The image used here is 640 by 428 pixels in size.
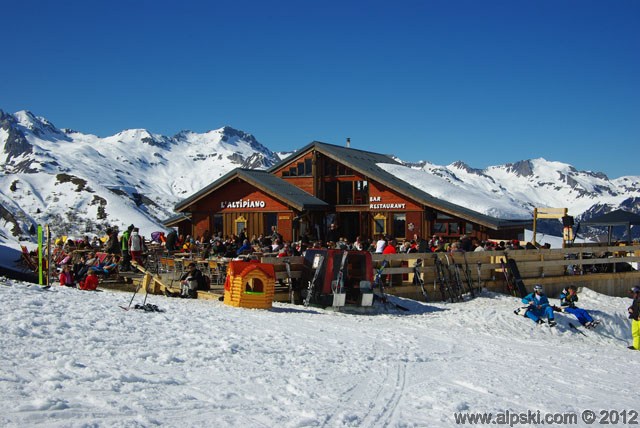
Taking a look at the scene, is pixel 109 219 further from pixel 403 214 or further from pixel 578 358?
pixel 578 358

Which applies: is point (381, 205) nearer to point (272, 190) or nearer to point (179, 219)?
point (272, 190)

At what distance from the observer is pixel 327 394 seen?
282 inches

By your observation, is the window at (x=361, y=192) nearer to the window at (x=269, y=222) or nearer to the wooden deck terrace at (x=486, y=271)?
the window at (x=269, y=222)

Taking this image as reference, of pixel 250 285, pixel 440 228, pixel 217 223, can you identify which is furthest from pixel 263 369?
pixel 217 223

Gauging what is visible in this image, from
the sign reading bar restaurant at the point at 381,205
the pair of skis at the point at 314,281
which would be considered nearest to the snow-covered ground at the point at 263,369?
the pair of skis at the point at 314,281

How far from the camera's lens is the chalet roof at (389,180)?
25.0m

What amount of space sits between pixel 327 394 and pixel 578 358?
19.3 ft

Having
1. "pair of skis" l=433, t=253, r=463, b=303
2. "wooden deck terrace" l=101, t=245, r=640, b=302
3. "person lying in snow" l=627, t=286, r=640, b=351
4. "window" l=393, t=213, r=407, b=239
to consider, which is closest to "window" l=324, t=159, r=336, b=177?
"window" l=393, t=213, r=407, b=239

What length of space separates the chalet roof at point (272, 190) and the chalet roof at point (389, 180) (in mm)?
1993

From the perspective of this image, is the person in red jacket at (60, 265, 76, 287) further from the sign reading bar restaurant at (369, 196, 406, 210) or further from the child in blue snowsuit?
the sign reading bar restaurant at (369, 196, 406, 210)

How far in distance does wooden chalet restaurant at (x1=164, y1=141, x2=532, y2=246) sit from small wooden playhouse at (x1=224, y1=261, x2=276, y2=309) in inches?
524

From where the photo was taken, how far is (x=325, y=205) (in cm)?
2920

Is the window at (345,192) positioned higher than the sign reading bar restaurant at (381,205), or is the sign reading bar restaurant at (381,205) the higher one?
the window at (345,192)

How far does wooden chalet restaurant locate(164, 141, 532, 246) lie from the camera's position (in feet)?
87.8
